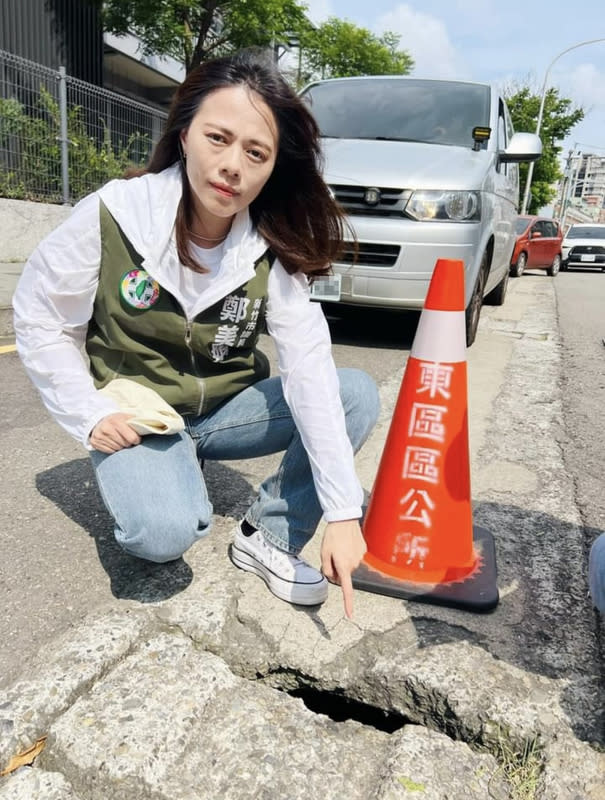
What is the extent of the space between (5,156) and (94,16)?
30.6 ft

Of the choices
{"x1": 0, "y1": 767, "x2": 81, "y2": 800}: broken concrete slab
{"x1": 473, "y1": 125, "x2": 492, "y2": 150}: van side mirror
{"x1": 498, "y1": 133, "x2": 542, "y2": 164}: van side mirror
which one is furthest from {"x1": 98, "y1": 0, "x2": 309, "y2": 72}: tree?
{"x1": 0, "y1": 767, "x2": 81, "y2": 800}: broken concrete slab

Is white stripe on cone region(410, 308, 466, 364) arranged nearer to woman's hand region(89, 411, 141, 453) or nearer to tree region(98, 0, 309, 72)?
woman's hand region(89, 411, 141, 453)

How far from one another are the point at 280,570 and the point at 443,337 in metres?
0.85

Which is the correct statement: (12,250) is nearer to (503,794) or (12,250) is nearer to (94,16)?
(503,794)

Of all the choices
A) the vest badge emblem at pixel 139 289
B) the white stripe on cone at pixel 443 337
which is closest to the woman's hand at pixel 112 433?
the vest badge emblem at pixel 139 289

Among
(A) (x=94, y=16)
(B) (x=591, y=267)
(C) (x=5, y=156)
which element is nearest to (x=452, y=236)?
(C) (x=5, y=156)

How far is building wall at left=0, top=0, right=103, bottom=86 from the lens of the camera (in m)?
13.1

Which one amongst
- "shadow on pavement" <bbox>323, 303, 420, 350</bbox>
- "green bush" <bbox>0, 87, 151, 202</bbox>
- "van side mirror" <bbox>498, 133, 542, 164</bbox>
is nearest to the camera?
"van side mirror" <bbox>498, 133, 542, 164</bbox>

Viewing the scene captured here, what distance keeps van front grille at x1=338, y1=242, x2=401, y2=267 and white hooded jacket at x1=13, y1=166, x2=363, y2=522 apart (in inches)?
105

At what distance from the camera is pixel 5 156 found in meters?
8.20

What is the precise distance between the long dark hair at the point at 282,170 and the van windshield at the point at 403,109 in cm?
314

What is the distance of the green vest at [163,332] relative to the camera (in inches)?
70.6

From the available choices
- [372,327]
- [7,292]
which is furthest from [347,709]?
[7,292]

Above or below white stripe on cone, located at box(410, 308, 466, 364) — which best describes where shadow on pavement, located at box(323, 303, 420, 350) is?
below
